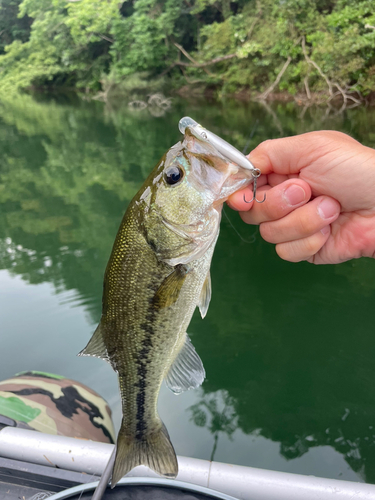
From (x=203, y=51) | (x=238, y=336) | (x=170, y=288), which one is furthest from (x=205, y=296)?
(x=203, y=51)

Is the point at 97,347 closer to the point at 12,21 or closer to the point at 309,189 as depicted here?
the point at 309,189

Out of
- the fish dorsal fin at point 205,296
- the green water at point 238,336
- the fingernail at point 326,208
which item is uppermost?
the fingernail at point 326,208

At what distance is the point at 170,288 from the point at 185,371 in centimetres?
43

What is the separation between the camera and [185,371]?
1720 mm

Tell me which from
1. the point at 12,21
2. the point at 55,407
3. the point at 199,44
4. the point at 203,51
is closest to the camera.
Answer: the point at 55,407

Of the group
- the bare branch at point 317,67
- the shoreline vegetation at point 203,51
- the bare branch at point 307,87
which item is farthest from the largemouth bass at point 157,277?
the bare branch at point 307,87

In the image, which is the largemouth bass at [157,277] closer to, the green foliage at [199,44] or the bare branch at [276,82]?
the green foliage at [199,44]

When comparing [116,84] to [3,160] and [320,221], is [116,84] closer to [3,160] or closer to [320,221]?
[3,160]

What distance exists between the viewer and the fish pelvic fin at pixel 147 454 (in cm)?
159

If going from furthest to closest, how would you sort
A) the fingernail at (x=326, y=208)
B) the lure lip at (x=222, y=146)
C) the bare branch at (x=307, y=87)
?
the bare branch at (x=307, y=87), the fingernail at (x=326, y=208), the lure lip at (x=222, y=146)

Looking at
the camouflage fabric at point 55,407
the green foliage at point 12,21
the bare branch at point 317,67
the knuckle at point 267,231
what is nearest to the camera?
the knuckle at point 267,231

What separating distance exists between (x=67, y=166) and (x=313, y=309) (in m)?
10.2

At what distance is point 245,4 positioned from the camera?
29578 mm

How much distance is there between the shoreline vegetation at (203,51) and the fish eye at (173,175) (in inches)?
847
